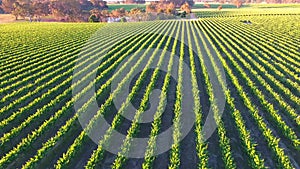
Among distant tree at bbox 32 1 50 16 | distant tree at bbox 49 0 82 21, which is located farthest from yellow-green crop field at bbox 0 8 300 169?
distant tree at bbox 49 0 82 21

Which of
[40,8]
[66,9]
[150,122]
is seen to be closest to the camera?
[150,122]

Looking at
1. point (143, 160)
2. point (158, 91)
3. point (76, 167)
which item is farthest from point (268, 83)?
point (76, 167)

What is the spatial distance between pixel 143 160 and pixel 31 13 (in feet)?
251

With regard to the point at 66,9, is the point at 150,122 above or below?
below

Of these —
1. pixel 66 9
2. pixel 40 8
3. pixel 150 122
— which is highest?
pixel 40 8

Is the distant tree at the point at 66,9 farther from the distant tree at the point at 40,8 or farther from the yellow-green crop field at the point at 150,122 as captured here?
the yellow-green crop field at the point at 150,122

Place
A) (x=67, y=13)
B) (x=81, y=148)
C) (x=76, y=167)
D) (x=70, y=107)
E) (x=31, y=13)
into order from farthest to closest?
(x=67, y=13) < (x=31, y=13) < (x=70, y=107) < (x=81, y=148) < (x=76, y=167)

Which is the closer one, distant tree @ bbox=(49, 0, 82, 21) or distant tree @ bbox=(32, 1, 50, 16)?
distant tree @ bbox=(32, 1, 50, 16)

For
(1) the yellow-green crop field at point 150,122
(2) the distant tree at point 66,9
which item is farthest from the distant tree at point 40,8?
(1) the yellow-green crop field at point 150,122

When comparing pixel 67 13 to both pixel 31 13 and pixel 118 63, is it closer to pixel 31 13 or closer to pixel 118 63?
pixel 31 13

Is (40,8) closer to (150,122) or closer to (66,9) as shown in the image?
(66,9)

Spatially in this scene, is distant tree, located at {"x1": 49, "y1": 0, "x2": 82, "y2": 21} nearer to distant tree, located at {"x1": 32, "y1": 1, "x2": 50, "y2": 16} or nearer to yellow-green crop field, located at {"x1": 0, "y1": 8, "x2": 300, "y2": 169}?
distant tree, located at {"x1": 32, "y1": 1, "x2": 50, "y2": 16}

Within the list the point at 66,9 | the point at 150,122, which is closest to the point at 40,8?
the point at 66,9

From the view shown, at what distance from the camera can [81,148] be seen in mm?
9297
